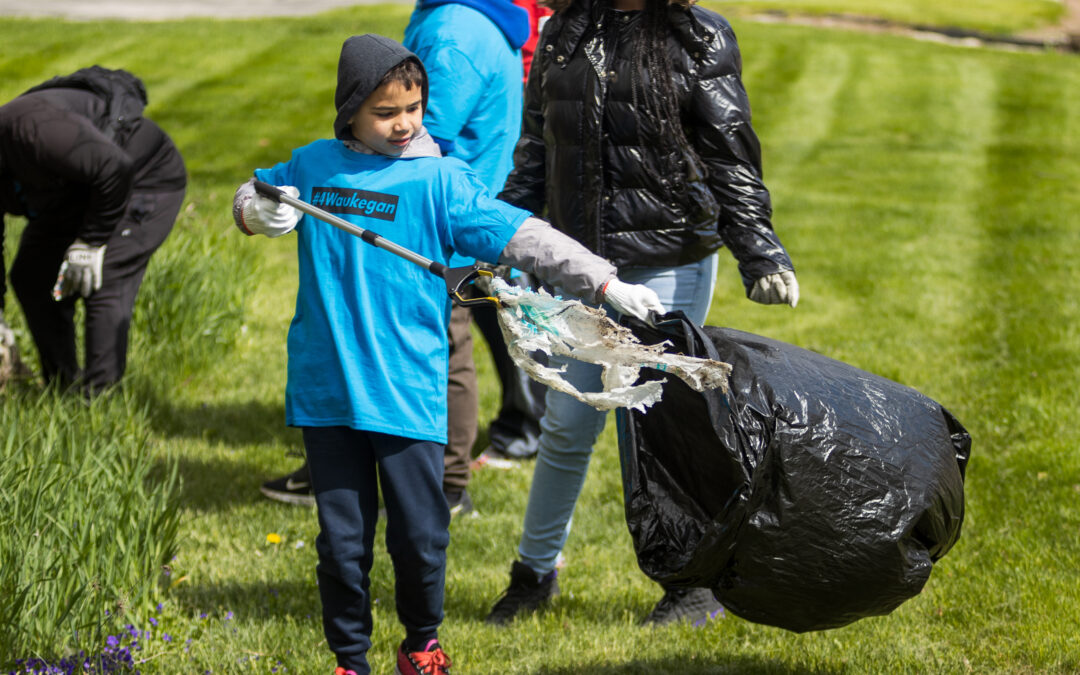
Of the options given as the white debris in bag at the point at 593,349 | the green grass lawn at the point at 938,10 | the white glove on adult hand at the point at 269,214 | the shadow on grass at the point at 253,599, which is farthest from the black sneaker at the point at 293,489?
the green grass lawn at the point at 938,10

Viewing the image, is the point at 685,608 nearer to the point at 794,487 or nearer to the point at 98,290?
the point at 794,487

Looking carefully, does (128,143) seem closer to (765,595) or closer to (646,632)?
(646,632)

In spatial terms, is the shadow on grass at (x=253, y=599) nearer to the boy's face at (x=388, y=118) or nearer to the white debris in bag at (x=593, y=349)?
the white debris in bag at (x=593, y=349)

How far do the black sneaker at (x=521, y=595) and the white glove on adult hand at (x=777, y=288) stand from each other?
109 cm

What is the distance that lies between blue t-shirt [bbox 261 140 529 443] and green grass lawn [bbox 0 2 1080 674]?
2.75ft

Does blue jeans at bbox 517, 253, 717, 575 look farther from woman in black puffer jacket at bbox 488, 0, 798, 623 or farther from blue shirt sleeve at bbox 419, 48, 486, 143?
blue shirt sleeve at bbox 419, 48, 486, 143

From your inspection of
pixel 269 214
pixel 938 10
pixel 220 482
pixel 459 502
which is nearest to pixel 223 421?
pixel 220 482

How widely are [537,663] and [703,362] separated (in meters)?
1.15

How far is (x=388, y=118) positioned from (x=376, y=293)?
42 centimetres

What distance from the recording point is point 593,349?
2312mm

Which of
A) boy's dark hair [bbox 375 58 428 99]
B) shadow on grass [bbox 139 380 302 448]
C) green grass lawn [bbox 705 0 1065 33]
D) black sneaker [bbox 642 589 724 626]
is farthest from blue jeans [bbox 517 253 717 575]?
green grass lawn [bbox 705 0 1065 33]

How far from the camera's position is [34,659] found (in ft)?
8.92

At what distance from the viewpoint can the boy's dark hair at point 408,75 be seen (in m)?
2.53

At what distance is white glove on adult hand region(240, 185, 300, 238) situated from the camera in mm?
2568
